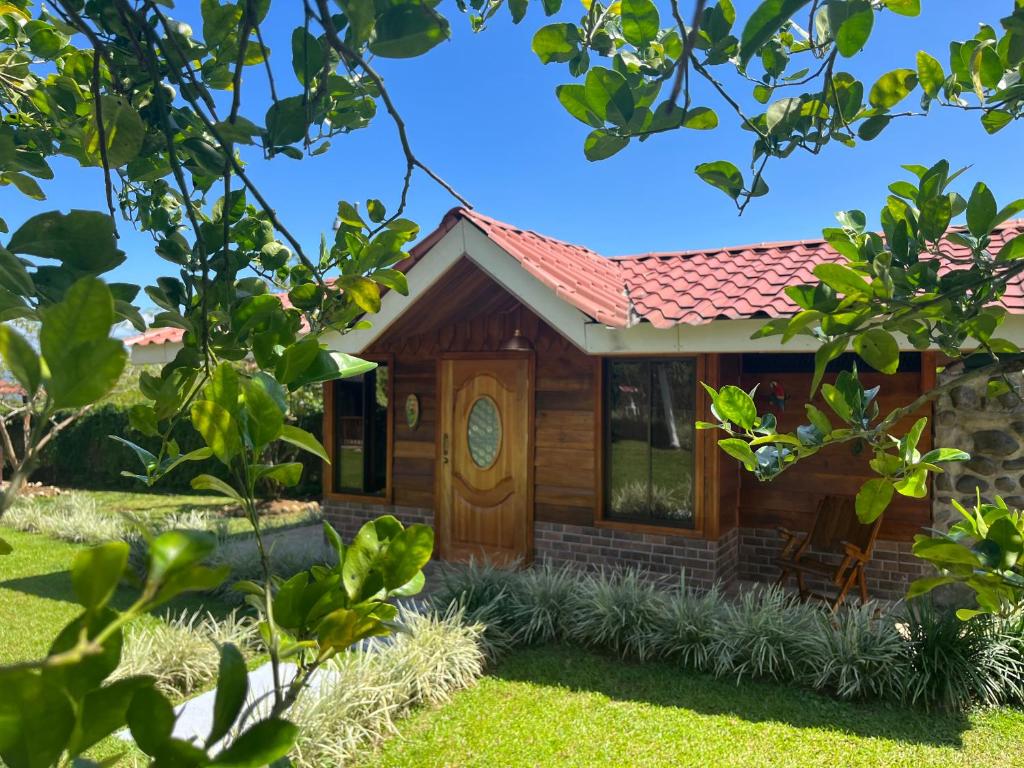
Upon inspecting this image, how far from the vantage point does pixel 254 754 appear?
43 cm

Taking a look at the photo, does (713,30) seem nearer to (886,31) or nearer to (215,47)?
(886,31)

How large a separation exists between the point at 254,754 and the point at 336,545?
211mm

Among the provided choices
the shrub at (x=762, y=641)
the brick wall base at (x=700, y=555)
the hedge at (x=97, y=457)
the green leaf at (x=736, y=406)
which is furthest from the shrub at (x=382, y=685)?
the hedge at (x=97, y=457)

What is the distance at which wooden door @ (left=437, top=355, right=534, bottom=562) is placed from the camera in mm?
7410

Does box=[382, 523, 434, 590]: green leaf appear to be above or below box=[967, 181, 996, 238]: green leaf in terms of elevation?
below

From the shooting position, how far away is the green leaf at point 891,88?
1.19 m

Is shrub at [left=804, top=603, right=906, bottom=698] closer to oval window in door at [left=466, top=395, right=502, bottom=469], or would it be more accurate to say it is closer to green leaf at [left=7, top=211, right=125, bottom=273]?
oval window in door at [left=466, top=395, right=502, bottom=469]

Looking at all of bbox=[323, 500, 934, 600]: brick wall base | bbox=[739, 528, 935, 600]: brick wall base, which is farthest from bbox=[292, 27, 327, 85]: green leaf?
bbox=[739, 528, 935, 600]: brick wall base

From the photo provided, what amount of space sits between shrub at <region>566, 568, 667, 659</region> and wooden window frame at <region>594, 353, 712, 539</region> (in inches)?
38.7

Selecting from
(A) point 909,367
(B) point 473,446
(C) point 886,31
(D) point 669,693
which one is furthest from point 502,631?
(C) point 886,31

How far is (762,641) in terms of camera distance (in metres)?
4.90

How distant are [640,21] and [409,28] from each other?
12.5 inches

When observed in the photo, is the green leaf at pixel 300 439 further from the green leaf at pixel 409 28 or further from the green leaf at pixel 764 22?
the green leaf at pixel 764 22

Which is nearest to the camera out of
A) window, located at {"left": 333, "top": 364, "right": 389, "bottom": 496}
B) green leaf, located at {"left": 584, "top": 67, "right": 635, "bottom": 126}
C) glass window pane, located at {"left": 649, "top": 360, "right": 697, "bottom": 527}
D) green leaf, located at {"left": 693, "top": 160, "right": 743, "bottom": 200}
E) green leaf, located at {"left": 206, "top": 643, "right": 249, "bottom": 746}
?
green leaf, located at {"left": 206, "top": 643, "right": 249, "bottom": 746}
